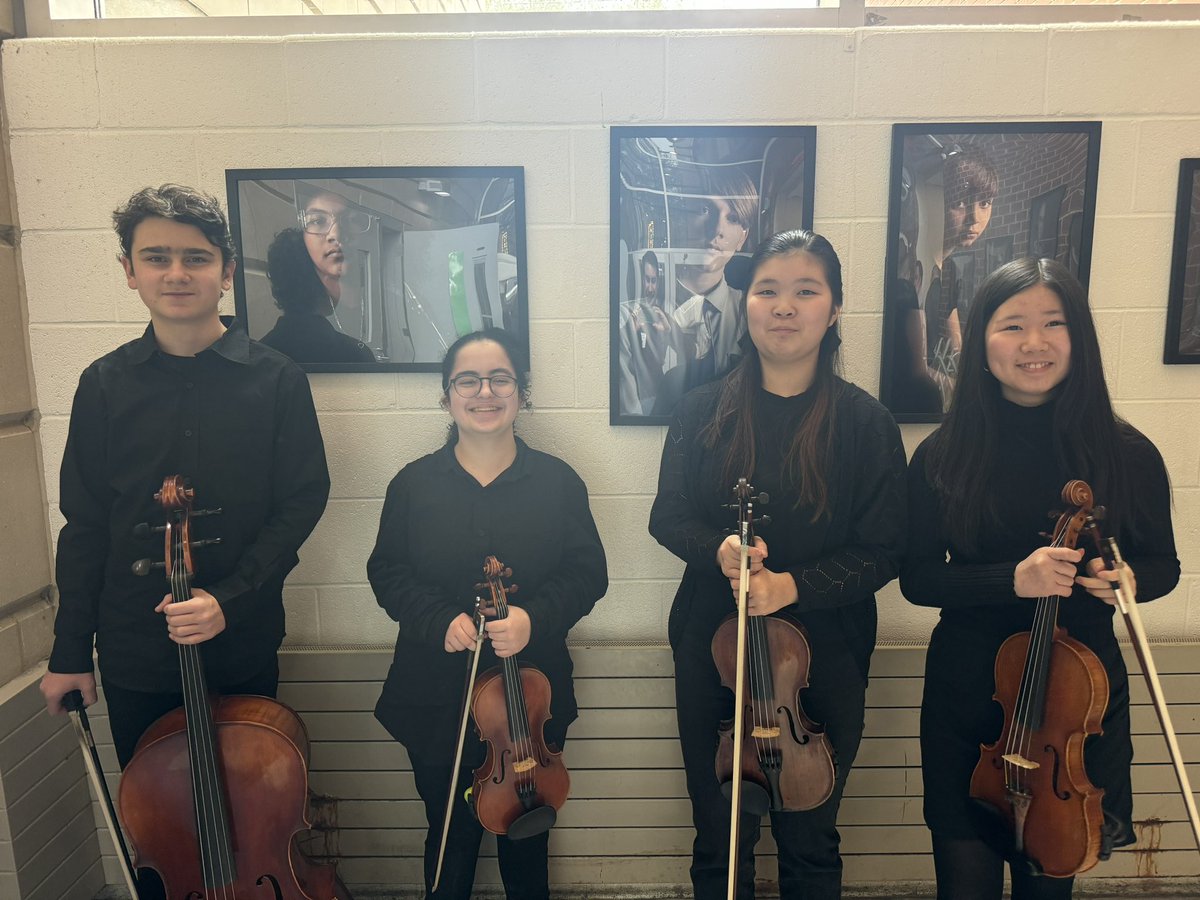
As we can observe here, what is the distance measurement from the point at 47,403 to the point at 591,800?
176 cm

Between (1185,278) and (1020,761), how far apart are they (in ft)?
4.28

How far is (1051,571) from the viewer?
1.29 metres

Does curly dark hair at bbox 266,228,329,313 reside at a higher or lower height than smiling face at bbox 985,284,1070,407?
higher

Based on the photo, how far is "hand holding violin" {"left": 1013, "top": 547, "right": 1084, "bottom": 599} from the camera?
1.28 metres

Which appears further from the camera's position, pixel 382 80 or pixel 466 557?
pixel 382 80

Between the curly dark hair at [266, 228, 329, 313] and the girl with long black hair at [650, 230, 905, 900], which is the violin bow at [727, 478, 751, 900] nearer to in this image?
the girl with long black hair at [650, 230, 905, 900]

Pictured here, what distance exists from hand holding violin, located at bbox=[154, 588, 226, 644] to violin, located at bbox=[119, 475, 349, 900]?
0.08ft

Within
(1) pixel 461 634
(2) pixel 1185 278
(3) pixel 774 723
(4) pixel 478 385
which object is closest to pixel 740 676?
(3) pixel 774 723

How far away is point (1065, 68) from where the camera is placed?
177cm

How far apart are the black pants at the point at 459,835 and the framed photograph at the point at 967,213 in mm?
1333

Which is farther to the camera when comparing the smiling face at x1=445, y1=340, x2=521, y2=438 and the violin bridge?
the smiling face at x1=445, y1=340, x2=521, y2=438

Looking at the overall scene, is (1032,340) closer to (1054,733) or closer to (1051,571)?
(1051,571)

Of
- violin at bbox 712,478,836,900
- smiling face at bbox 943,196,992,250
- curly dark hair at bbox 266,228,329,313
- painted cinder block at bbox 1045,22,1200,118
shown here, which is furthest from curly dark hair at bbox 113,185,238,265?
painted cinder block at bbox 1045,22,1200,118

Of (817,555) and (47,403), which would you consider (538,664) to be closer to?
(817,555)
